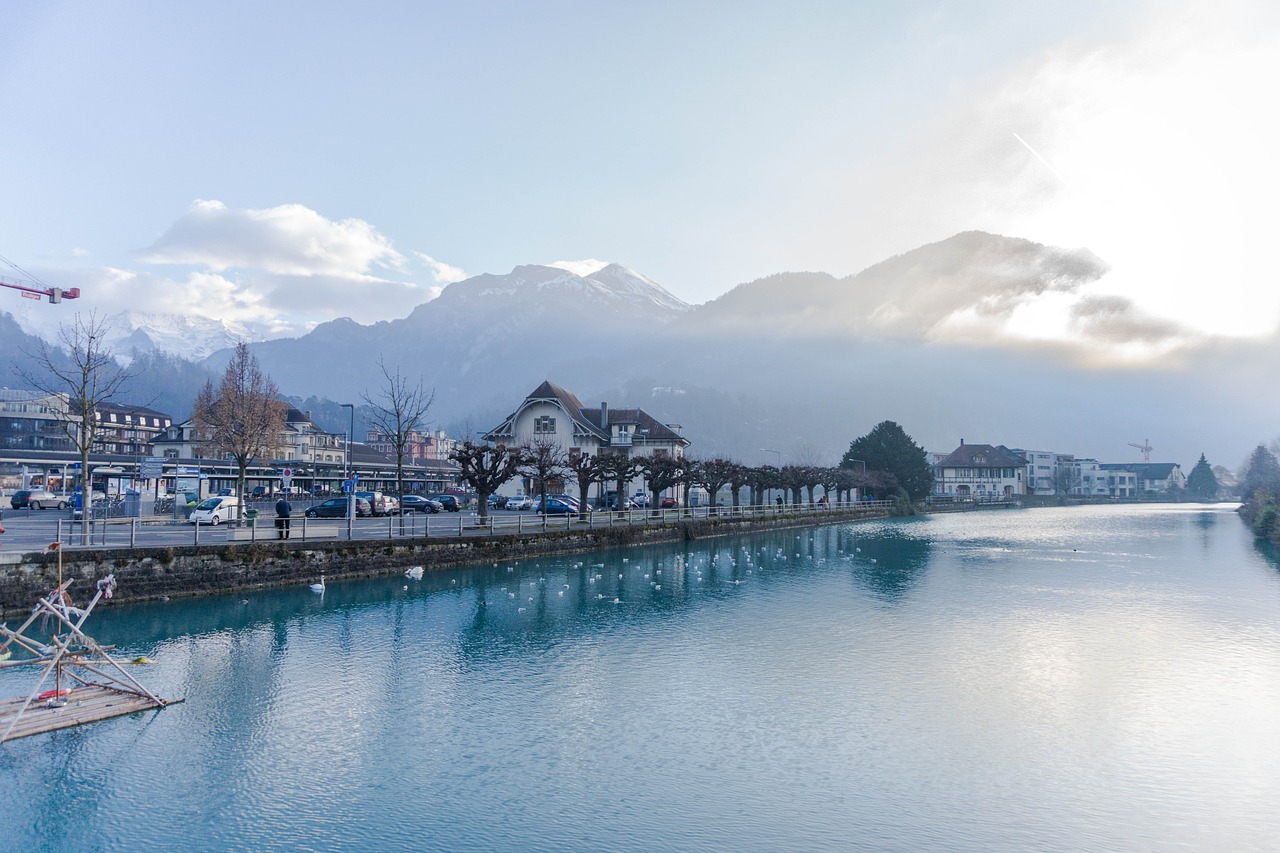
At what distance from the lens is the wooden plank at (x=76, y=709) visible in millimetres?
15789

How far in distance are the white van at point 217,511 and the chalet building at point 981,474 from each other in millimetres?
151266

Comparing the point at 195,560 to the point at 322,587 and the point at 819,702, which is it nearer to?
the point at 322,587

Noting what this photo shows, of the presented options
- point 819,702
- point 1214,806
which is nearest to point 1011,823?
point 1214,806

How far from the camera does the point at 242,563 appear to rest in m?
32.5

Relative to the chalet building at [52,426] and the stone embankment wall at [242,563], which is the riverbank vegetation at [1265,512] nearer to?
the stone embankment wall at [242,563]

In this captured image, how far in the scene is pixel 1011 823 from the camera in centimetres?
1327

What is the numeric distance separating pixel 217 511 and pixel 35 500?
78.4 ft

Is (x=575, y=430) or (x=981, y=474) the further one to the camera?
(x=981, y=474)

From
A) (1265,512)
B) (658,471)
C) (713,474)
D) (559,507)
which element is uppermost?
(658,471)

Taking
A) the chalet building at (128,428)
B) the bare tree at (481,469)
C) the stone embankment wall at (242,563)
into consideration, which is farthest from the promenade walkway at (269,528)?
the chalet building at (128,428)

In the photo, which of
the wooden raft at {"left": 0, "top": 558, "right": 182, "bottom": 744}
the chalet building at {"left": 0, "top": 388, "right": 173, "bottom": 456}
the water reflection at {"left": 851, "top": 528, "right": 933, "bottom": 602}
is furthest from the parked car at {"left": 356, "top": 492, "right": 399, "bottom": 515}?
the chalet building at {"left": 0, "top": 388, "right": 173, "bottom": 456}

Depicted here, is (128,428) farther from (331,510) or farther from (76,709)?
(76,709)

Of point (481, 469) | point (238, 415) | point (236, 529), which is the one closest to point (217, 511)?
point (236, 529)

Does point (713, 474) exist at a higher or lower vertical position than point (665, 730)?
higher
